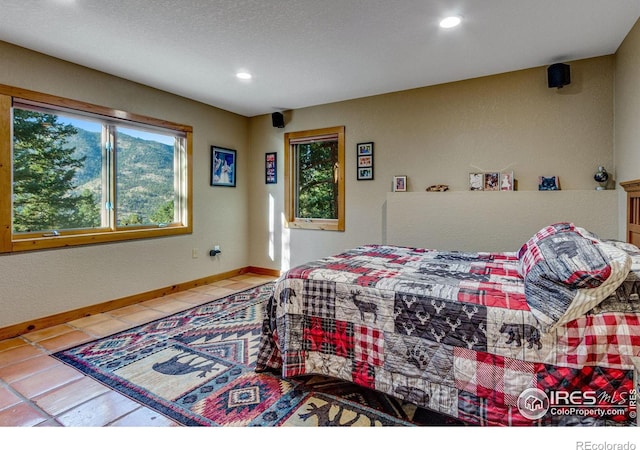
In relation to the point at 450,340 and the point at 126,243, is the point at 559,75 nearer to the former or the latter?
the point at 450,340

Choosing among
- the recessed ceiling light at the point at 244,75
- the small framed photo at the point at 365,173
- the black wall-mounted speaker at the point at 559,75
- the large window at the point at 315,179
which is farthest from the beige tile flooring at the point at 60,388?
the black wall-mounted speaker at the point at 559,75

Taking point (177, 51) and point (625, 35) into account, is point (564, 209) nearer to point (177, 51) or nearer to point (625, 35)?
point (625, 35)

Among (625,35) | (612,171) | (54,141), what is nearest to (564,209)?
(612,171)

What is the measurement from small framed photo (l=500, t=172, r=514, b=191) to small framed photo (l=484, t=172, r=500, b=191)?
4cm

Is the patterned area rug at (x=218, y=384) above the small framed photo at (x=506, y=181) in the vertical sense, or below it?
below

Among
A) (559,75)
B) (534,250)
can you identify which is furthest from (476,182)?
(534,250)

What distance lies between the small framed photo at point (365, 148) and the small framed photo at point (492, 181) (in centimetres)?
134

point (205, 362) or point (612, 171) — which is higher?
point (612, 171)

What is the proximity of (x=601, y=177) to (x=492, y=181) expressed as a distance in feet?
2.88

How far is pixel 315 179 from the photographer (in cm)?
475

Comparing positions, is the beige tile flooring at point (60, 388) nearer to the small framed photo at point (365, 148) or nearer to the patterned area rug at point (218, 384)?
the patterned area rug at point (218, 384)

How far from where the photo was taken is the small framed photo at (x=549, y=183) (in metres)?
3.23

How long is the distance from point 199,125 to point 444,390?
4.12 meters
